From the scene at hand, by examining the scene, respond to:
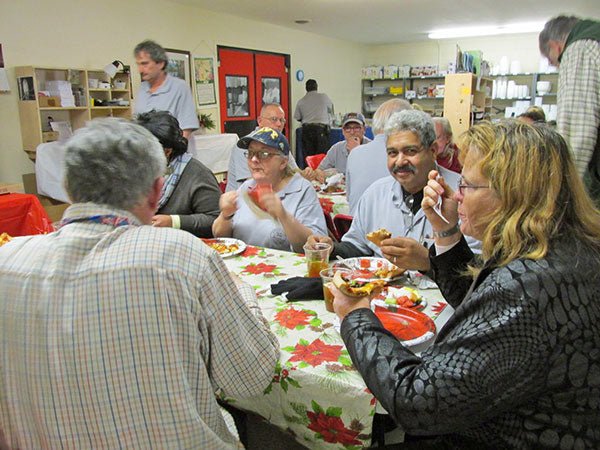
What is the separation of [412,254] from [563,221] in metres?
0.69

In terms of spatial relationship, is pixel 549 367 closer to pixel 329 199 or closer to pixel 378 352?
pixel 378 352

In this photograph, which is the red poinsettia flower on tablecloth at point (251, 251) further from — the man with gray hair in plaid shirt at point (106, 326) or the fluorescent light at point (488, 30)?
the fluorescent light at point (488, 30)

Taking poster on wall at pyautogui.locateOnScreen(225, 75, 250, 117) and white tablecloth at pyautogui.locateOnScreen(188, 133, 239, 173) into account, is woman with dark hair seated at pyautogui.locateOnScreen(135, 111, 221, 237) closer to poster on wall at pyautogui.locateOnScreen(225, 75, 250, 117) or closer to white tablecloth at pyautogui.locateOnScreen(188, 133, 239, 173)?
white tablecloth at pyautogui.locateOnScreen(188, 133, 239, 173)

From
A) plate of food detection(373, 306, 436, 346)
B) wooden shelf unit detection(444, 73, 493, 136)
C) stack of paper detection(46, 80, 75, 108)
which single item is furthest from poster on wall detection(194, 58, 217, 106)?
plate of food detection(373, 306, 436, 346)

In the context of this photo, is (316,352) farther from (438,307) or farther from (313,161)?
(313,161)

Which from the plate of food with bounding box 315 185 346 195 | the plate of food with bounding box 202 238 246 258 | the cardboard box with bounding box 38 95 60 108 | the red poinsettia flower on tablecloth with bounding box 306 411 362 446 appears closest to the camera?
the red poinsettia flower on tablecloth with bounding box 306 411 362 446

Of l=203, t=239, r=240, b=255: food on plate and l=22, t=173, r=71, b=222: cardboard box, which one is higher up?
l=203, t=239, r=240, b=255: food on plate

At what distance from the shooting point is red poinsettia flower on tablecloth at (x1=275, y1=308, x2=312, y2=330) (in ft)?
→ 4.66

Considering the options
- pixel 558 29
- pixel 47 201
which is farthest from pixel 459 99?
pixel 47 201

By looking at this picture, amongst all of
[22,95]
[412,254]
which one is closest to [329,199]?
[412,254]

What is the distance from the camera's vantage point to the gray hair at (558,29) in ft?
8.80

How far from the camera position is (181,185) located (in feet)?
8.57

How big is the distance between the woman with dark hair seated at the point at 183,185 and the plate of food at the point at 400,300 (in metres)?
1.24

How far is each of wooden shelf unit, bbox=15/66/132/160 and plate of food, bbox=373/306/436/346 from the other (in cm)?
393
